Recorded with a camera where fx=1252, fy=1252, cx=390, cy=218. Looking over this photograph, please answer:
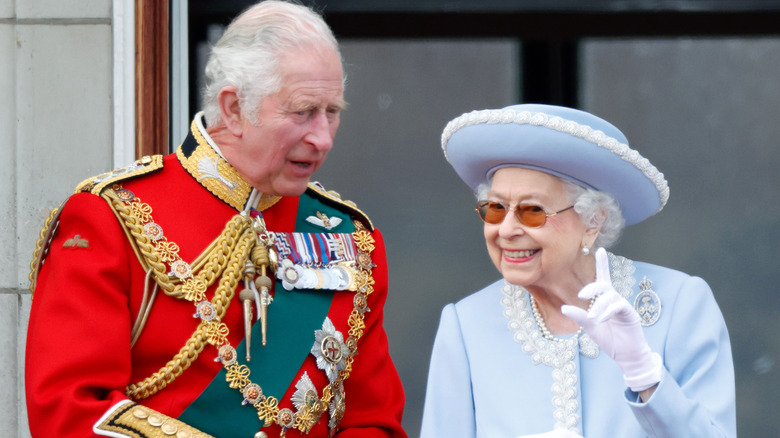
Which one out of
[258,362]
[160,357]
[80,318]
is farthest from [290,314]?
[80,318]

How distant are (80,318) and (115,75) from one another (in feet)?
4.65

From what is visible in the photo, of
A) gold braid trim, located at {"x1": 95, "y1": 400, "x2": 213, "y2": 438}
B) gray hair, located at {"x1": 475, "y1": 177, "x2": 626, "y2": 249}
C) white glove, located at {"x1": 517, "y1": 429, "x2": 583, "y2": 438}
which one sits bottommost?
white glove, located at {"x1": 517, "y1": 429, "x2": 583, "y2": 438}

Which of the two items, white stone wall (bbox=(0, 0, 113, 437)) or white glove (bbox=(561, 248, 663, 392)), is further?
white stone wall (bbox=(0, 0, 113, 437))

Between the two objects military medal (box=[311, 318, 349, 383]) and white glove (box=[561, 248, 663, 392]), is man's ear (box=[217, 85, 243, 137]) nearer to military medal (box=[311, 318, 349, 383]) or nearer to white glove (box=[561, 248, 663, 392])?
military medal (box=[311, 318, 349, 383])

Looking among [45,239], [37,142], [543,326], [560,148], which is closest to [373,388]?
[543,326]

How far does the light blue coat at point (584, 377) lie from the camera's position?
2.78 metres

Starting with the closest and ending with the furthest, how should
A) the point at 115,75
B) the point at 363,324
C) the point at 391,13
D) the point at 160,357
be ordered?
the point at 160,357, the point at 363,324, the point at 115,75, the point at 391,13

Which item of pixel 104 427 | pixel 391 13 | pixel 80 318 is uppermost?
pixel 391 13

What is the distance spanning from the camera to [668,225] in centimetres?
504

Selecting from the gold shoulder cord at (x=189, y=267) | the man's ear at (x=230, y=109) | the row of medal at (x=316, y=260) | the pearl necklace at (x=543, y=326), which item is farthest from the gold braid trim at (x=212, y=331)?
the pearl necklace at (x=543, y=326)

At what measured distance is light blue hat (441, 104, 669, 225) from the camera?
2807 millimetres

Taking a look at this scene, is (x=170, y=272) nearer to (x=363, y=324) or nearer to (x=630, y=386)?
(x=363, y=324)

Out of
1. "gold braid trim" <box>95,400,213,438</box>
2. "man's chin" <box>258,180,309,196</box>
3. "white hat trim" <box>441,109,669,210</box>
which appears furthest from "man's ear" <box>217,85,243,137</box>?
"gold braid trim" <box>95,400,213,438</box>

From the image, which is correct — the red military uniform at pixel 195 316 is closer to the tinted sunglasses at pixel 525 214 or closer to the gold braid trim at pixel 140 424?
the gold braid trim at pixel 140 424
